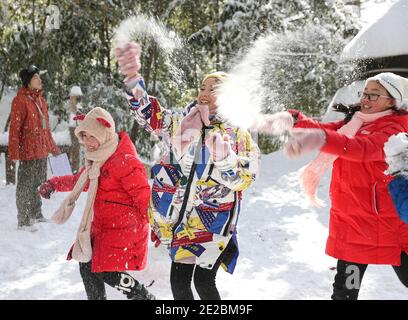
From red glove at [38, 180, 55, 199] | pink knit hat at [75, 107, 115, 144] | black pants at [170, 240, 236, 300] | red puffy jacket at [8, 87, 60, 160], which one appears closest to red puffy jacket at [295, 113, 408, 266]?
black pants at [170, 240, 236, 300]

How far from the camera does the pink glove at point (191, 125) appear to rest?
306 cm

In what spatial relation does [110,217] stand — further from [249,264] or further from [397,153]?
[249,264]

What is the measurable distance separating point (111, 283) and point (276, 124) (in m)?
1.35

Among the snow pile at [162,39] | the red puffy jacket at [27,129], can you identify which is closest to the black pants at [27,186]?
the red puffy jacket at [27,129]

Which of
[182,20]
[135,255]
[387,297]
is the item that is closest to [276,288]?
[387,297]

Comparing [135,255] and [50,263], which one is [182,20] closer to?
[50,263]

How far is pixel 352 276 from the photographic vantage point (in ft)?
9.40

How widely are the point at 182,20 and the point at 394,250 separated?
11183 millimetres

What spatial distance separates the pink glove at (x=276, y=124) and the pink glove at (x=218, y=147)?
195 mm

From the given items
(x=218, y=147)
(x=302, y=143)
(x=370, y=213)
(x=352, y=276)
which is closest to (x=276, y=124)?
(x=218, y=147)

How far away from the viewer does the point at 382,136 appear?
8.61 feet

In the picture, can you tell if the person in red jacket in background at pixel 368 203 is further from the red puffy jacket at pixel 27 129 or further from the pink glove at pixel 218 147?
the red puffy jacket at pixel 27 129

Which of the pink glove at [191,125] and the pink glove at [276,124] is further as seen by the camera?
the pink glove at [191,125]

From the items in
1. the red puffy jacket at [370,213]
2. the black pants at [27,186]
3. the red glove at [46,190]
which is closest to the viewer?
the red puffy jacket at [370,213]
